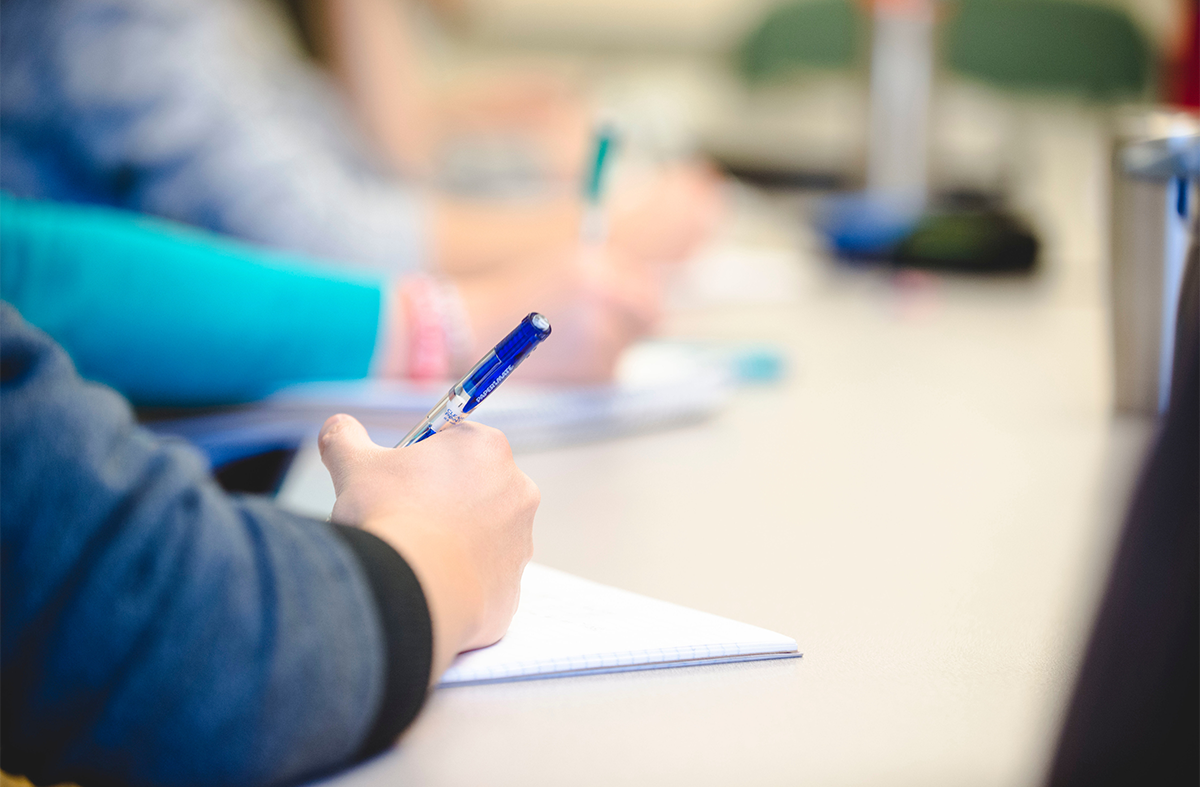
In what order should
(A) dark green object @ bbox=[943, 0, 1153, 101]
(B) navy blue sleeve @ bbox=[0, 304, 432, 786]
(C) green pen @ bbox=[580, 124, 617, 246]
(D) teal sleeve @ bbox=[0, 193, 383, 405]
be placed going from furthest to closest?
(A) dark green object @ bbox=[943, 0, 1153, 101], (C) green pen @ bbox=[580, 124, 617, 246], (D) teal sleeve @ bbox=[0, 193, 383, 405], (B) navy blue sleeve @ bbox=[0, 304, 432, 786]

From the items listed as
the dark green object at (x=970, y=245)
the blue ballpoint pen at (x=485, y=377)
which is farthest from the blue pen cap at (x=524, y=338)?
the dark green object at (x=970, y=245)

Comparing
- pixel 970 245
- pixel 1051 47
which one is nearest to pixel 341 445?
pixel 970 245

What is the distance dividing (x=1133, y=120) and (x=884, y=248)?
51 cm

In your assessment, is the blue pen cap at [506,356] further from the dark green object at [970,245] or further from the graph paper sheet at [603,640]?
the dark green object at [970,245]

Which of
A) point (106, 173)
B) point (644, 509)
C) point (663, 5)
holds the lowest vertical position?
point (644, 509)

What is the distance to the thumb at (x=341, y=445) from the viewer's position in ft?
0.94

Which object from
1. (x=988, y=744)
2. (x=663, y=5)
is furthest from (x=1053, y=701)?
(x=663, y=5)

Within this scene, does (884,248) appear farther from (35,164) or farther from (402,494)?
(402,494)

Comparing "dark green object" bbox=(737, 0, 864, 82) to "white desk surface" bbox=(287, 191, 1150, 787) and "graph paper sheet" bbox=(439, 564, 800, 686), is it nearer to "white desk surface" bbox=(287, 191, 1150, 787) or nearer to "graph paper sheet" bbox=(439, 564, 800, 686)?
"white desk surface" bbox=(287, 191, 1150, 787)

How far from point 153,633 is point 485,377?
0.10 meters

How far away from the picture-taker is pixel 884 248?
3.52 feet

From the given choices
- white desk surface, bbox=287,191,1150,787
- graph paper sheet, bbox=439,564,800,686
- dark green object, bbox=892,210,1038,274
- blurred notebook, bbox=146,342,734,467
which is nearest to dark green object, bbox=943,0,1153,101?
dark green object, bbox=892,210,1038,274

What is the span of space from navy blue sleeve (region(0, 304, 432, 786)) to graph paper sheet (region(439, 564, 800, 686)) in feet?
0.11

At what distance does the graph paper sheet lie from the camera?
262 mm
